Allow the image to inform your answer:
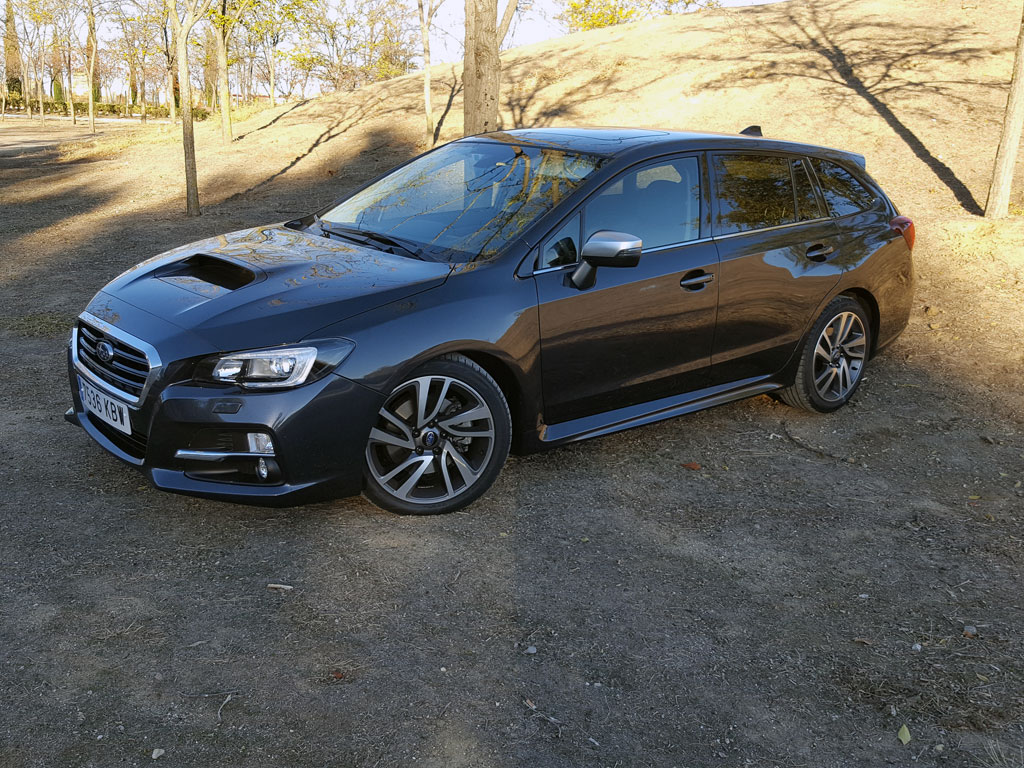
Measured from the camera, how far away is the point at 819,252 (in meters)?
5.61

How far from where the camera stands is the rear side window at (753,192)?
5.22m

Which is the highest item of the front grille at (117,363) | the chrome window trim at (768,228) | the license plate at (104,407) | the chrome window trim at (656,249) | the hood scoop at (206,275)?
the chrome window trim at (768,228)

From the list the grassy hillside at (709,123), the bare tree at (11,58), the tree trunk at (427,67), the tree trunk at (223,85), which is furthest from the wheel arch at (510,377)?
the bare tree at (11,58)

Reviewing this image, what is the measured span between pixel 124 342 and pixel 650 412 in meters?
2.64

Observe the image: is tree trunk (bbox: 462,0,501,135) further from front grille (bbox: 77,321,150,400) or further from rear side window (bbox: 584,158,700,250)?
front grille (bbox: 77,321,150,400)

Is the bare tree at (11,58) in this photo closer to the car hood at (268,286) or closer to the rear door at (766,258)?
the car hood at (268,286)

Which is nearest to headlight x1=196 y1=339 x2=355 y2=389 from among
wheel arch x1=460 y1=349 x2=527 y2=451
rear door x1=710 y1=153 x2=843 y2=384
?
wheel arch x1=460 y1=349 x2=527 y2=451

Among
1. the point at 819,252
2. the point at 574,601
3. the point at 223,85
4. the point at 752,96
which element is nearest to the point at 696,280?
the point at 819,252

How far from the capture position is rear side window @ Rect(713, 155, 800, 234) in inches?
205

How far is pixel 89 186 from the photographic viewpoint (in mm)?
16734

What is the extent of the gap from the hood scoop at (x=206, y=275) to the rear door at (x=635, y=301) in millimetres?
1404

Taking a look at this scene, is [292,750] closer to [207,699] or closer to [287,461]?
[207,699]

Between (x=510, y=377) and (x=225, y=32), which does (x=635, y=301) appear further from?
(x=225, y=32)

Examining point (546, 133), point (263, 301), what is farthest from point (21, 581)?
point (546, 133)
